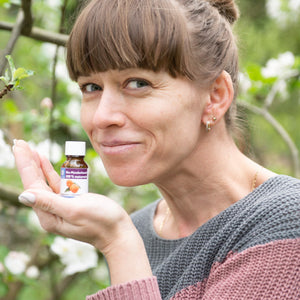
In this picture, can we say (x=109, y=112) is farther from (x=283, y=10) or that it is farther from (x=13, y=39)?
(x=283, y=10)

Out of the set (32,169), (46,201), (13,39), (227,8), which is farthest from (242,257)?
(13,39)

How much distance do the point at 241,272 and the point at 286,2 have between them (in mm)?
4869

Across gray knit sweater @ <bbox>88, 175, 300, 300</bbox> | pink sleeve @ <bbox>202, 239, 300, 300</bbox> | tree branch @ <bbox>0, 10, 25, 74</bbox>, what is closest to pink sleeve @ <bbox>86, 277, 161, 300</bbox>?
gray knit sweater @ <bbox>88, 175, 300, 300</bbox>

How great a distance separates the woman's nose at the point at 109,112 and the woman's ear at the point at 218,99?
284 millimetres

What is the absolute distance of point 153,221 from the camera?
77.9 inches

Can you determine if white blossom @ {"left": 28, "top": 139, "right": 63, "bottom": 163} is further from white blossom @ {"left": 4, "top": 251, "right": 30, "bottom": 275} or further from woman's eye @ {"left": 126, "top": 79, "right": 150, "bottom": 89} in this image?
woman's eye @ {"left": 126, "top": 79, "right": 150, "bottom": 89}

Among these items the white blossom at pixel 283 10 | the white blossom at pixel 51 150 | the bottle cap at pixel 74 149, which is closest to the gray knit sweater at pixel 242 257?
the bottle cap at pixel 74 149

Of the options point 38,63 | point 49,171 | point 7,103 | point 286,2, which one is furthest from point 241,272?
point 286,2

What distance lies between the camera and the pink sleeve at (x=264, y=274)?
3.68 ft

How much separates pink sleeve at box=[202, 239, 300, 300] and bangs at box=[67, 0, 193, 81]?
1.80 feet

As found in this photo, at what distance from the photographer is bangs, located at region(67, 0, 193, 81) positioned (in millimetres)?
1327

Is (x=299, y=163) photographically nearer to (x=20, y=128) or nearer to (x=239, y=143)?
(x=239, y=143)

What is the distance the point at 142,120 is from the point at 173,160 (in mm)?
183

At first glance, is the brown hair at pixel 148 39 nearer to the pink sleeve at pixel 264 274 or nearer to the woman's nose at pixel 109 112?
the woman's nose at pixel 109 112
